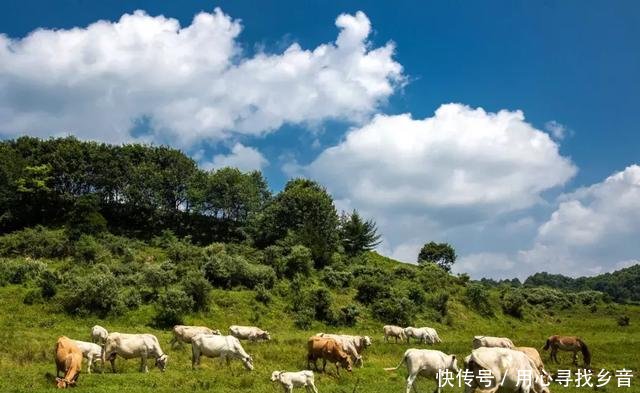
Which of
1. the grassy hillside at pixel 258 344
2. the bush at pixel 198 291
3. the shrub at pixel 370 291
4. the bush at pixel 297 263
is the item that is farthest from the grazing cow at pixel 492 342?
the bush at pixel 297 263

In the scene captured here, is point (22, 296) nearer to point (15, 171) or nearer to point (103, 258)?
point (103, 258)

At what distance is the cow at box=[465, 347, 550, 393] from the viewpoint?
1662 cm

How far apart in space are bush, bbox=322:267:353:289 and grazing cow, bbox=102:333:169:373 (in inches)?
1539

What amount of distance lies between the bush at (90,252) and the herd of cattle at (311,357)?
103ft

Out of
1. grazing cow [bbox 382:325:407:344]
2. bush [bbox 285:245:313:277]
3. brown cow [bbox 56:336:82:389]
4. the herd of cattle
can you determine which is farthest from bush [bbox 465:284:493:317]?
brown cow [bbox 56:336:82:389]

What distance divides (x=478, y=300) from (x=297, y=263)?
23.9m

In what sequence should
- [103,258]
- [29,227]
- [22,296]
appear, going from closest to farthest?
[22,296]
[103,258]
[29,227]

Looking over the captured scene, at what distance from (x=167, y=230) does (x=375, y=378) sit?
2365 inches

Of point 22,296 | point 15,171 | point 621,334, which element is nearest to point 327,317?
point 22,296

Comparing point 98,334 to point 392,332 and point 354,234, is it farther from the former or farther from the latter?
point 354,234

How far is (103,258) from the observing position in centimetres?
6103

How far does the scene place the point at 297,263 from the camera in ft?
211

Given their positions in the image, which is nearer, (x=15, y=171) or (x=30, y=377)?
(x=30, y=377)

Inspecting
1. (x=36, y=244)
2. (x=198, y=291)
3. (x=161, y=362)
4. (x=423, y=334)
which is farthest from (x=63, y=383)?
(x=36, y=244)
